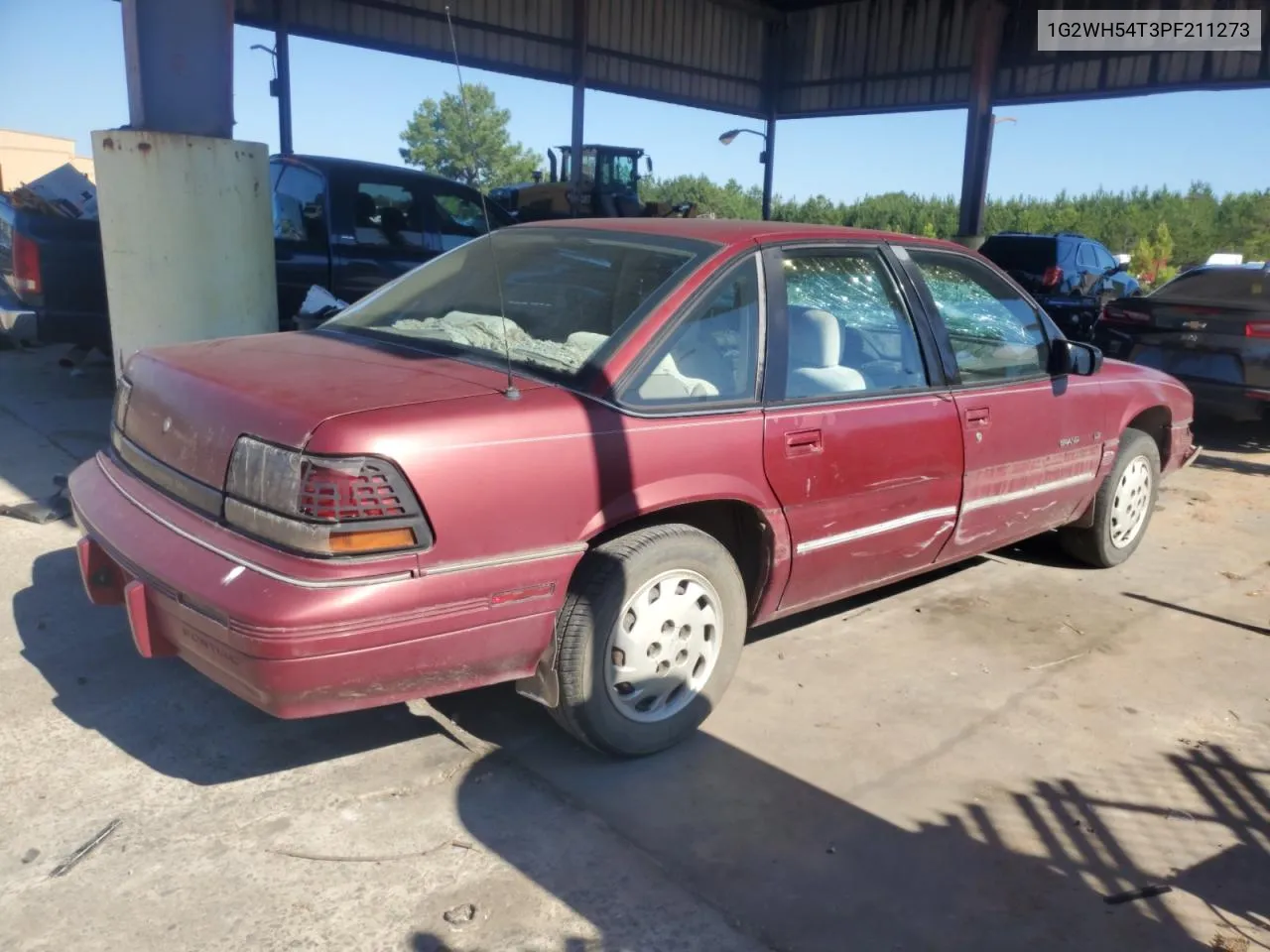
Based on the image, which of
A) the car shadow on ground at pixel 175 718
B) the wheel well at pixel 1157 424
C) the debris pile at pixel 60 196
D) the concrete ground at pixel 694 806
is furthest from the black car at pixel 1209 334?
the debris pile at pixel 60 196

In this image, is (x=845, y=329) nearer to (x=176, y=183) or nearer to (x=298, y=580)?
(x=298, y=580)

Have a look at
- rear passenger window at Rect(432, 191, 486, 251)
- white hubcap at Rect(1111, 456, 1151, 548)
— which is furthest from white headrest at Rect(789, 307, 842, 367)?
rear passenger window at Rect(432, 191, 486, 251)

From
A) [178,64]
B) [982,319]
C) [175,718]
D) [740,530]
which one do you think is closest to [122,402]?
[175,718]

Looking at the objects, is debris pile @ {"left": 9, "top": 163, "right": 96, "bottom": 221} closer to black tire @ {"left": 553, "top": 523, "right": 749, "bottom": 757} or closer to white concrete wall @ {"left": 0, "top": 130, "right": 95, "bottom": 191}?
black tire @ {"left": 553, "top": 523, "right": 749, "bottom": 757}

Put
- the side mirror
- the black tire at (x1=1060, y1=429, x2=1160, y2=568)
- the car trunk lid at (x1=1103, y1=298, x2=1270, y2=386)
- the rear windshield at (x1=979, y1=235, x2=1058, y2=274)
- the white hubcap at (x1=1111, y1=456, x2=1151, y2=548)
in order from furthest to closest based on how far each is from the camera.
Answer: the rear windshield at (x1=979, y1=235, x2=1058, y2=274), the car trunk lid at (x1=1103, y1=298, x2=1270, y2=386), the white hubcap at (x1=1111, y1=456, x2=1151, y2=548), the black tire at (x1=1060, y1=429, x2=1160, y2=568), the side mirror

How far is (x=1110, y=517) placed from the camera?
5.07 m

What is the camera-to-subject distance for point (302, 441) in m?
2.47

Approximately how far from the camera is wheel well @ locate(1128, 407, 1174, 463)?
533 cm

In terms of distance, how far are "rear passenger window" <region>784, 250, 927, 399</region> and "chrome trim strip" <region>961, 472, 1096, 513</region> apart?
578 millimetres

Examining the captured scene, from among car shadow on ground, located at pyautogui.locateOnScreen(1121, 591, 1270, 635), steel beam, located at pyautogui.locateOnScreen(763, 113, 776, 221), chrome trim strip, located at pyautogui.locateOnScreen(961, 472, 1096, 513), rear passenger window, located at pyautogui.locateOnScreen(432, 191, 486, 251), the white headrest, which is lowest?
car shadow on ground, located at pyautogui.locateOnScreen(1121, 591, 1270, 635)

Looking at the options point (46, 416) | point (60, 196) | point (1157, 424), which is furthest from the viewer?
point (60, 196)

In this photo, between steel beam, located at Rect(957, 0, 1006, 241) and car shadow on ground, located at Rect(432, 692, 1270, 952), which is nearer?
car shadow on ground, located at Rect(432, 692, 1270, 952)

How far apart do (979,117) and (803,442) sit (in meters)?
14.6

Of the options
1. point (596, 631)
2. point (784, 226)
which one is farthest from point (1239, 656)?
point (596, 631)
